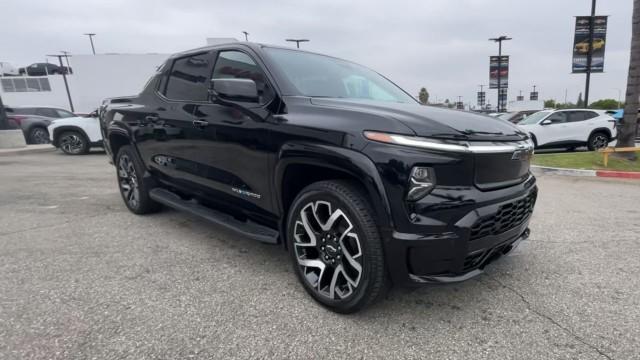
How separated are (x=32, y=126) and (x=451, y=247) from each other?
17754 millimetres

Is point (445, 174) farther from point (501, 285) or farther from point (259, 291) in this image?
point (259, 291)

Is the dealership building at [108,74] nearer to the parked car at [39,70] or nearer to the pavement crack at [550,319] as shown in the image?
the parked car at [39,70]

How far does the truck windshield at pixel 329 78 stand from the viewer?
2727mm

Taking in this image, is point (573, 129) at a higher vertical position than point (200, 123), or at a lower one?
lower

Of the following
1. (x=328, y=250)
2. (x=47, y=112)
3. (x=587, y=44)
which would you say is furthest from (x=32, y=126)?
(x=587, y=44)

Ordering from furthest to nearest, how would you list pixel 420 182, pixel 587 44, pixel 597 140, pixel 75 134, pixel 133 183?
pixel 587 44
pixel 597 140
pixel 75 134
pixel 133 183
pixel 420 182

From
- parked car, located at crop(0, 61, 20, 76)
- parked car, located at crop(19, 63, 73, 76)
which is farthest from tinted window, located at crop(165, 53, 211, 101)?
parked car, located at crop(0, 61, 20, 76)

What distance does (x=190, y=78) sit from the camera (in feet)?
11.1

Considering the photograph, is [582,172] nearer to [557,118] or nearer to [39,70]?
[557,118]

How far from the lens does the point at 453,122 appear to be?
6.86 ft

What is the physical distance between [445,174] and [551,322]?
1.21 m

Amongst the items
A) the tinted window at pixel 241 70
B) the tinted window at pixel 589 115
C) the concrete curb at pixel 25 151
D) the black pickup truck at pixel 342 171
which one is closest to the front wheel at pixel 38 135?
the concrete curb at pixel 25 151

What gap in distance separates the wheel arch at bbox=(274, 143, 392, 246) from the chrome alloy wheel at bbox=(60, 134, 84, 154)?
36.7 feet

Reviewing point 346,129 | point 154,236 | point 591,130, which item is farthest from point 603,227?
point 591,130
